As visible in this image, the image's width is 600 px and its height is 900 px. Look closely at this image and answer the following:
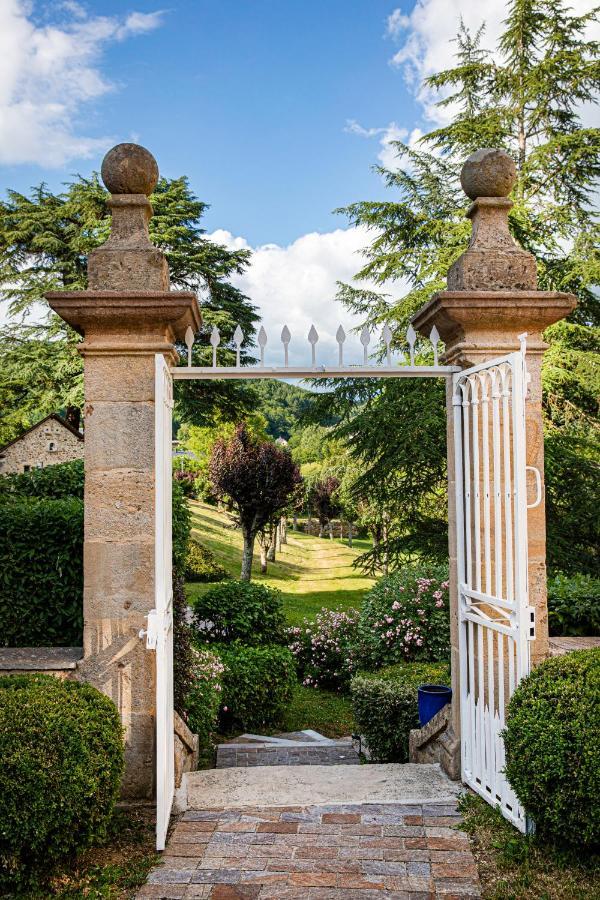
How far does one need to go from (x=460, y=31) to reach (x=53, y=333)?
12.6 meters

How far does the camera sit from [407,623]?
23.9 ft

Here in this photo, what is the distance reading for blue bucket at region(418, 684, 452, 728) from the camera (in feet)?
14.9

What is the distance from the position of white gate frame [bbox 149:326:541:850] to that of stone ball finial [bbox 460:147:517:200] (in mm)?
888

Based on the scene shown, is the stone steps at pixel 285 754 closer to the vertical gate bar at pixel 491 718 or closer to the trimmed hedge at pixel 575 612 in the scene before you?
the trimmed hedge at pixel 575 612

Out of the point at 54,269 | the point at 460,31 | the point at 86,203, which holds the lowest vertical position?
the point at 54,269

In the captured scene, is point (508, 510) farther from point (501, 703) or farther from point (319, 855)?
point (319, 855)

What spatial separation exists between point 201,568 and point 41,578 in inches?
540

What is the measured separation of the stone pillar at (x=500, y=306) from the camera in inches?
142

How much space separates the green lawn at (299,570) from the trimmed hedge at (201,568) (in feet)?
3.04

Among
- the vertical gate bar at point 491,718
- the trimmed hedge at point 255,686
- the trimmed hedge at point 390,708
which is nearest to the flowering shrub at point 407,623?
the trimmed hedge at point 255,686

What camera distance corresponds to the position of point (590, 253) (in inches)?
452

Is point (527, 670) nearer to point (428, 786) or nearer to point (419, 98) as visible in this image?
point (428, 786)

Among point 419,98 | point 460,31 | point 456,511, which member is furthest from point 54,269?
point 456,511

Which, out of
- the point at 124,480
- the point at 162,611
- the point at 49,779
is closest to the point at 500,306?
the point at 124,480
